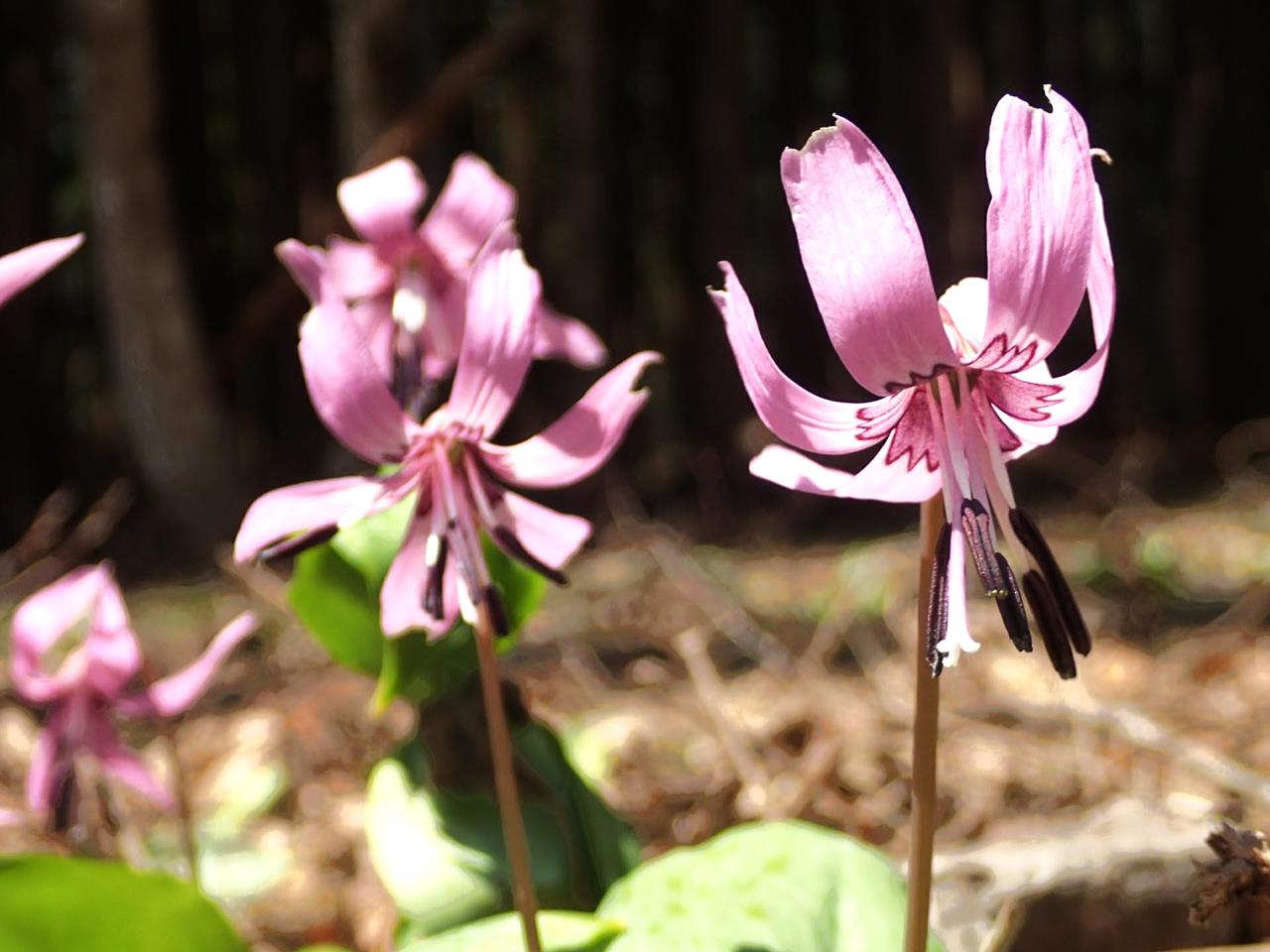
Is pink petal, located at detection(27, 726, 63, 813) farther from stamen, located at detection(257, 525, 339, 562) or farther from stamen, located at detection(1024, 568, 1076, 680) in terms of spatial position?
stamen, located at detection(1024, 568, 1076, 680)

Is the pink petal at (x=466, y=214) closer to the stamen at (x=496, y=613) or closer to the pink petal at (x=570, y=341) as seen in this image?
the pink petal at (x=570, y=341)

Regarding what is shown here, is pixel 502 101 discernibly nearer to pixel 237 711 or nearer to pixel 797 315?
pixel 797 315

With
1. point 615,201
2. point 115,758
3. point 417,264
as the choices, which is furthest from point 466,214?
point 615,201

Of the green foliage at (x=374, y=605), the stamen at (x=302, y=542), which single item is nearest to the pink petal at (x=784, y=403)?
the stamen at (x=302, y=542)

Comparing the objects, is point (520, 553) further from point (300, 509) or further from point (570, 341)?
point (570, 341)

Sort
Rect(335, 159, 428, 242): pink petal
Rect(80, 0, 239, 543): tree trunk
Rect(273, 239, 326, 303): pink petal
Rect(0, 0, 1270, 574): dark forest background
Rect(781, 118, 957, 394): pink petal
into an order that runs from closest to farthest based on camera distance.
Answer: Rect(781, 118, 957, 394): pink petal < Rect(273, 239, 326, 303): pink petal < Rect(335, 159, 428, 242): pink petal < Rect(80, 0, 239, 543): tree trunk < Rect(0, 0, 1270, 574): dark forest background

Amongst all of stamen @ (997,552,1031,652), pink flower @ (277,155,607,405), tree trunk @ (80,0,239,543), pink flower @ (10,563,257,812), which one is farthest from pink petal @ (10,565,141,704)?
tree trunk @ (80,0,239,543)

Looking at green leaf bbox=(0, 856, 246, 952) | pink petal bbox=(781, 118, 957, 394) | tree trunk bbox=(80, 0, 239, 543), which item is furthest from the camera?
tree trunk bbox=(80, 0, 239, 543)
